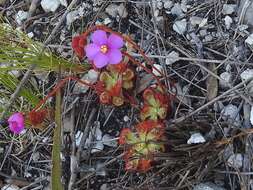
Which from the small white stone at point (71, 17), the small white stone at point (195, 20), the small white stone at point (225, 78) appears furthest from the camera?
the small white stone at point (71, 17)

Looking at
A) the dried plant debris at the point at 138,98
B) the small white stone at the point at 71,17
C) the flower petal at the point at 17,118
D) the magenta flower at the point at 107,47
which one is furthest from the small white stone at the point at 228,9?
the flower petal at the point at 17,118

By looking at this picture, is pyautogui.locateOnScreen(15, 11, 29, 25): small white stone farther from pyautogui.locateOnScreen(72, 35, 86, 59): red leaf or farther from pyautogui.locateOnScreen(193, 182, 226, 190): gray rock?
pyautogui.locateOnScreen(193, 182, 226, 190): gray rock

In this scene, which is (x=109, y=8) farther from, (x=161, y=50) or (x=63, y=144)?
(x=63, y=144)

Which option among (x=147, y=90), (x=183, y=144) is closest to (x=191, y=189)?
(x=183, y=144)

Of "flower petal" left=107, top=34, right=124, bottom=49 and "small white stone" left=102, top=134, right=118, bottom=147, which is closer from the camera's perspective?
"flower petal" left=107, top=34, right=124, bottom=49

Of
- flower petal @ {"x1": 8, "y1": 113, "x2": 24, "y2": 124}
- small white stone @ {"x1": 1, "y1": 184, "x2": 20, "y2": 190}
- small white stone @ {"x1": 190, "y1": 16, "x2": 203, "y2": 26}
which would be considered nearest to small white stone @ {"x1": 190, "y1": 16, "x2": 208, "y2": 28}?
small white stone @ {"x1": 190, "y1": 16, "x2": 203, "y2": 26}

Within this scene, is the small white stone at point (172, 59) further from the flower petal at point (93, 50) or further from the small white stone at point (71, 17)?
the small white stone at point (71, 17)

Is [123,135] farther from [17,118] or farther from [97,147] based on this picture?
[17,118]
